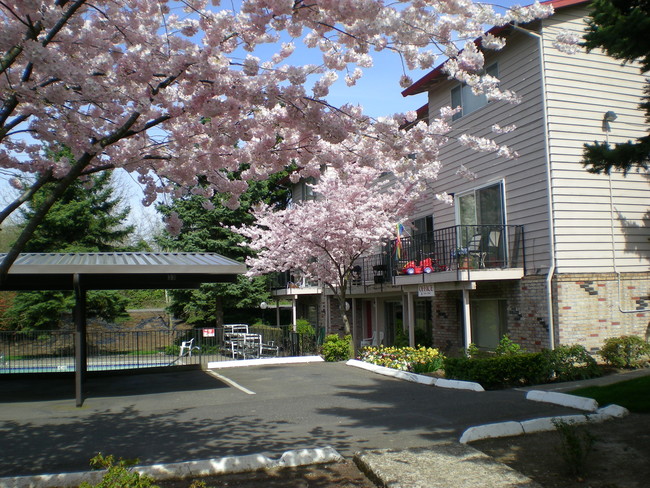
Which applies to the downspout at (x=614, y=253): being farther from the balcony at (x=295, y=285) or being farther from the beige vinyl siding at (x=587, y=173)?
the balcony at (x=295, y=285)

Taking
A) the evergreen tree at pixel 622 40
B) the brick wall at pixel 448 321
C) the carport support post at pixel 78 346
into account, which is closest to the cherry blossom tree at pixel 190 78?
the evergreen tree at pixel 622 40

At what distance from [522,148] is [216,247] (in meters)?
19.7

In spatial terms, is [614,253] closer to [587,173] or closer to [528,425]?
[587,173]

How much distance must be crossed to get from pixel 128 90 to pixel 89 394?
31.2 feet

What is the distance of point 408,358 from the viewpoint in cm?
1508

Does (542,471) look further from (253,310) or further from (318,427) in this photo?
(253,310)

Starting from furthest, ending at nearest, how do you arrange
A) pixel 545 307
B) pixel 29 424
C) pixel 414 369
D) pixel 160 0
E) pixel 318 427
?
1. pixel 414 369
2. pixel 545 307
3. pixel 29 424
4. pixel 318 427
5. pixel 160 0

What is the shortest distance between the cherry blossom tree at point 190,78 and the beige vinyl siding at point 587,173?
6.49 meters

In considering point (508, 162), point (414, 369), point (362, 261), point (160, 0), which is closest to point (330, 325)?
point (362, 261)

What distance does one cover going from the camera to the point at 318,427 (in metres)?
8.67

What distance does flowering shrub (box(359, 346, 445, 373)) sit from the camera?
46.4 ft

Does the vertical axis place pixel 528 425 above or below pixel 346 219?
below

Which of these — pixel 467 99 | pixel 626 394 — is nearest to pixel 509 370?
pixel 626 394

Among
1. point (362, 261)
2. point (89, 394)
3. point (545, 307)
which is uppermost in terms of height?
point (362, 261)
